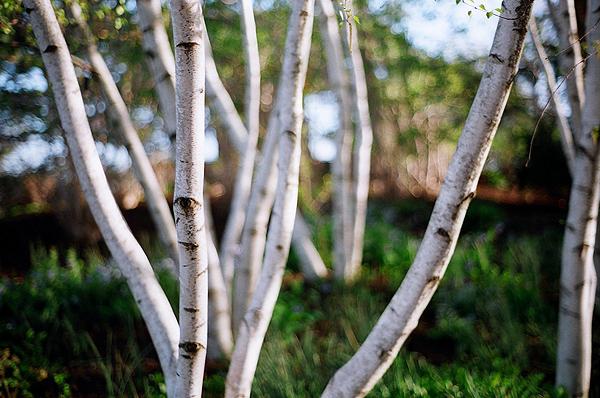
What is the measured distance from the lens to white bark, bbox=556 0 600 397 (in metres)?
2.25

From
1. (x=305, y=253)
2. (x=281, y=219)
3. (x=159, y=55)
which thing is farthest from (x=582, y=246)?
(x=305, y=253)

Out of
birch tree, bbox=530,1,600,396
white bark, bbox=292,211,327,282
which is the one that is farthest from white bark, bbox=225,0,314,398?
white bark, bbox=292,211,327,282

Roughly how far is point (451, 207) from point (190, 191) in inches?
37.4

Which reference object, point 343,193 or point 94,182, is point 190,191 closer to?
point 94,182

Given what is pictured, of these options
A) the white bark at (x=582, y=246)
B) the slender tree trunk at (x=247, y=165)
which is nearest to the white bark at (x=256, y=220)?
the slender tree trunk at (x=247, y=165)

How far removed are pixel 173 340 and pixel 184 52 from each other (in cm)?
124

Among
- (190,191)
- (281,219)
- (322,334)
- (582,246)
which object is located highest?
(190,191)

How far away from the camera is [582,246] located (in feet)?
7.64

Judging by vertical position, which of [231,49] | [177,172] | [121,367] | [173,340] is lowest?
[121,367]

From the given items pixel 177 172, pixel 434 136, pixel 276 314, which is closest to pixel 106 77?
pixel 177 172

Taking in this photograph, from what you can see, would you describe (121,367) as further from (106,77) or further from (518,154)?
(518,154)

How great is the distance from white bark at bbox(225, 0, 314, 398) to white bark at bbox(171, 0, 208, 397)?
36cm

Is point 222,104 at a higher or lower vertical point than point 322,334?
higher

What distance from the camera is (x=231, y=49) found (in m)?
5.69
